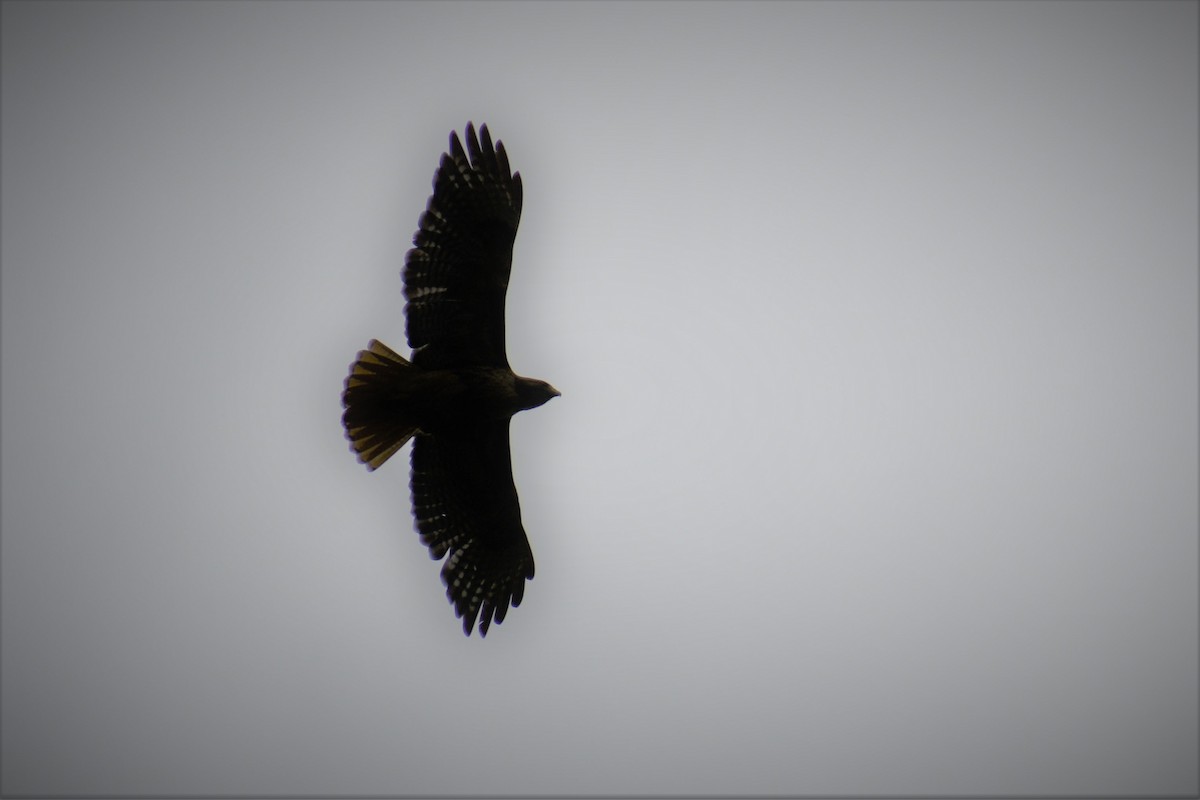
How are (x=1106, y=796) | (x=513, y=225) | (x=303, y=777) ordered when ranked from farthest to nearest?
(x=1106, y=796), (x=303, y=777), (x=513, y=225)

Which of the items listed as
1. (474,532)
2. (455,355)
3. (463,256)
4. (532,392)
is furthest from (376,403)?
(474,532)

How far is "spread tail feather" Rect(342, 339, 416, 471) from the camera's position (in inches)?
260

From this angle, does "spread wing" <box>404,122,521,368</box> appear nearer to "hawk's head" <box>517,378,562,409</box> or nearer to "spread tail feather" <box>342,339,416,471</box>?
"spread tail feather" <box>342,339,416,471</box>

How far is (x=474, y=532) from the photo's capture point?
779 cm

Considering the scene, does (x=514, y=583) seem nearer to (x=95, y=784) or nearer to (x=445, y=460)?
(x=445, y=460)

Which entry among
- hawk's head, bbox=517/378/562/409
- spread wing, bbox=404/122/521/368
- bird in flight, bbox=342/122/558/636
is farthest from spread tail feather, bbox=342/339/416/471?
hawk's head, bbox=517/378/562/409

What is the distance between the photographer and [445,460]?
7512 millimetres

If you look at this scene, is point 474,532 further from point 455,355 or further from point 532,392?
point 455,355

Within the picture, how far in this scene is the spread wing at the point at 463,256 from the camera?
21.2 feet

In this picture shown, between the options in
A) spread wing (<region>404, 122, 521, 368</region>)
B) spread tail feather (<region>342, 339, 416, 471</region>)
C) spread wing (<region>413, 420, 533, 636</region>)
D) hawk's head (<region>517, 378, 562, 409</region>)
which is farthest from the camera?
spread wing (<region>413, 420, 533, 636</region>)

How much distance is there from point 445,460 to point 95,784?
53264 millimetres

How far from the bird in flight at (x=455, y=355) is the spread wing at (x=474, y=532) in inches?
1.0

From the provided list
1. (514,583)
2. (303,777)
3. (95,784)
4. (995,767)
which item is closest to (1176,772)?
(995,767)

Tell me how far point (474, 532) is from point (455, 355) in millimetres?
1814
